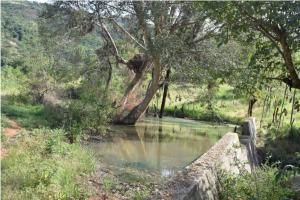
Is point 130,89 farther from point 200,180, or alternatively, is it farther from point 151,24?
point 200,180

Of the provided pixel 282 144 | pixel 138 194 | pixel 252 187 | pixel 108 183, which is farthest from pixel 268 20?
pixel 282 144

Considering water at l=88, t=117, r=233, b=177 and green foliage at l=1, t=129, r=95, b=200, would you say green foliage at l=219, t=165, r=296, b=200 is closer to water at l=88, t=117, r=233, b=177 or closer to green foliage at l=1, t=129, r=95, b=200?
green foliage at l=1, t=129, r=95, b=200

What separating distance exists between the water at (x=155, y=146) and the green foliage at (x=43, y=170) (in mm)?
2421

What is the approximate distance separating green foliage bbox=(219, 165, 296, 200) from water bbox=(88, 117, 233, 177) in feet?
15.6

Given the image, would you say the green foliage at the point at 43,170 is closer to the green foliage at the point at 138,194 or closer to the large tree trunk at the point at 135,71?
the green foliage at the point at 138,194

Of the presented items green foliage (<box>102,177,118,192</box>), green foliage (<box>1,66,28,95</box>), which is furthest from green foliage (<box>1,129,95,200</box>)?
green foliage (<box>1,66,28,95</box>)

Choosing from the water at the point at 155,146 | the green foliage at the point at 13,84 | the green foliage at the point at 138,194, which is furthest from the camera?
the green foliage at the point at 13,84

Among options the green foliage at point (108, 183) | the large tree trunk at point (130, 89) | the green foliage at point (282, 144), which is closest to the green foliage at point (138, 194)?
the green foliage at point (108, 183)

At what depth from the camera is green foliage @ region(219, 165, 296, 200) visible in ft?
29.5

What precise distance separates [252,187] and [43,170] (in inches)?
174

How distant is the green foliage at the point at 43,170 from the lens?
9344 mm

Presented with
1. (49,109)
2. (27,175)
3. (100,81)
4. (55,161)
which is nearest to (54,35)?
(100,81)

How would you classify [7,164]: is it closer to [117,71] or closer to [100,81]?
[100,81]

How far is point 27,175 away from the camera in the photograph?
990 centimetres
